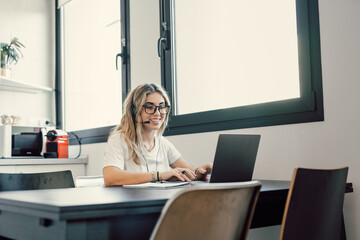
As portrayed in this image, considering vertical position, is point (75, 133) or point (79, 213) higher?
point (75, 133)

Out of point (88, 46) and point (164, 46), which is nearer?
point (164, 46)

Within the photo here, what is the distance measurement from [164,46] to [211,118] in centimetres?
68

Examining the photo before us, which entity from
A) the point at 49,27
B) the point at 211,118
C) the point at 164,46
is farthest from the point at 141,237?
the point at 49,27

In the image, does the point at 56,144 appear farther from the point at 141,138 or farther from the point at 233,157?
the point at 233,157

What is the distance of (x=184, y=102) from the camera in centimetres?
274

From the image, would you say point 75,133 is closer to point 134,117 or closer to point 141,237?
point 134,117

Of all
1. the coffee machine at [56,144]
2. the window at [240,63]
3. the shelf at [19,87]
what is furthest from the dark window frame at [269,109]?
the shelf at [19,87]

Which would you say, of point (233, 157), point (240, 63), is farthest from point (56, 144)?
point (233, 157)

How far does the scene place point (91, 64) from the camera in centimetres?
389

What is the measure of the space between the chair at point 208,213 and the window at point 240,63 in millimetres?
914

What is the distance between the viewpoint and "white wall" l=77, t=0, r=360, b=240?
1713mm

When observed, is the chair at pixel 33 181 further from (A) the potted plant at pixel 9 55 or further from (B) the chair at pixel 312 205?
(A) the potted plant at pixel 9 55

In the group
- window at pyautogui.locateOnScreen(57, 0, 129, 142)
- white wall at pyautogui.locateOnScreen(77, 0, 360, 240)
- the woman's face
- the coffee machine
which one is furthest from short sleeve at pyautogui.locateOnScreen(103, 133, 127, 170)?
the coffee machine

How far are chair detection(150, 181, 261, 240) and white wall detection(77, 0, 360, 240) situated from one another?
0.81 meters
